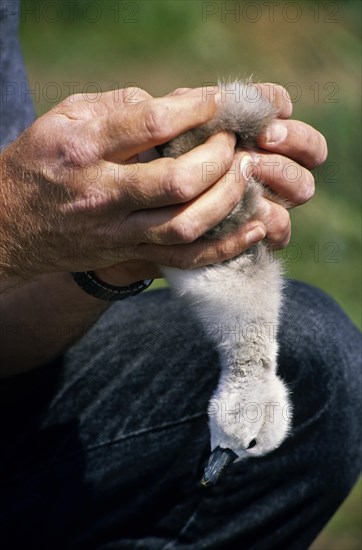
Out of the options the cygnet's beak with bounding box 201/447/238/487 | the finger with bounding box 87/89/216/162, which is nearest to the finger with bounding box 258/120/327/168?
the finger with bounding box 87/89/216/162

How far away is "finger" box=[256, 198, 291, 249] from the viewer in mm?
1329

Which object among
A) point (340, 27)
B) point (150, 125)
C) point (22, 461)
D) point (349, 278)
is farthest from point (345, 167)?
point (150, 125)

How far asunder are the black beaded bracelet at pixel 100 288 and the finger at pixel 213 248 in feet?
0.77

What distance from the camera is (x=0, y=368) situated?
178 cm

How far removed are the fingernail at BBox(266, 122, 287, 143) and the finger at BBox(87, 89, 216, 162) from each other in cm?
10

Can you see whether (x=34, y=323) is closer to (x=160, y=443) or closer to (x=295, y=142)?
(x=160, y=443)

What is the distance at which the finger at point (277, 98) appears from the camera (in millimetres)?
1376

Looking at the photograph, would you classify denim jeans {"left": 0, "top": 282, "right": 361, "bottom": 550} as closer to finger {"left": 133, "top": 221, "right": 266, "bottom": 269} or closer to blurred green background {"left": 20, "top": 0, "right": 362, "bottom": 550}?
finger {"left": 133, "top": 221, "right": 266, "bottom": 269}

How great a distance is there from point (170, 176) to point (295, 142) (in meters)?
0.24

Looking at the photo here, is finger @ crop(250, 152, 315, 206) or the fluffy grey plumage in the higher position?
finger @ crop(250, 152, 315, 206)

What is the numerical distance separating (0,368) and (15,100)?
21.3 inches

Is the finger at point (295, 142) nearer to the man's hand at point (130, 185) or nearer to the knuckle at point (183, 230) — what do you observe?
the man's hand at point (130, 185)

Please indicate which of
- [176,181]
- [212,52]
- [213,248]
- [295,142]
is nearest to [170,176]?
[176,181]

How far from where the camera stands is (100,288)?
5.12 feet
